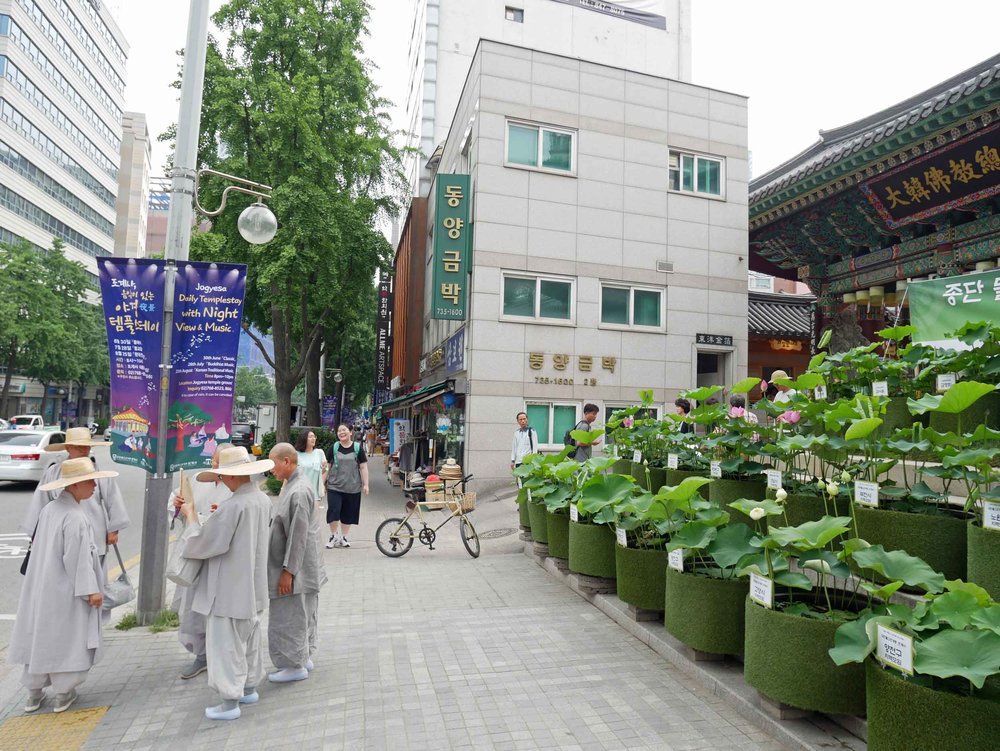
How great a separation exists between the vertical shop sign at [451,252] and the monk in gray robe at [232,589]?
11.2 m

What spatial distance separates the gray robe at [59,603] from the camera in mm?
4320

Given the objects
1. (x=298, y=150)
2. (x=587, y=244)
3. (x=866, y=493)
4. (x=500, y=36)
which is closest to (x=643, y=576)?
(x=866, y=493)

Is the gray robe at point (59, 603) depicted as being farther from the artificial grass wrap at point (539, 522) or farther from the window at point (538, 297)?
the window at point (538, 297)

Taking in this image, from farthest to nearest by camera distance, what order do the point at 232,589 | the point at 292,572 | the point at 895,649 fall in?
the point at 292,572 < the point at 232,589 < the point at 895,649

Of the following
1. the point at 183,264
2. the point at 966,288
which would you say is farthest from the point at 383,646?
the point at 966,288

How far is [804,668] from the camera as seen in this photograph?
11.6 ft

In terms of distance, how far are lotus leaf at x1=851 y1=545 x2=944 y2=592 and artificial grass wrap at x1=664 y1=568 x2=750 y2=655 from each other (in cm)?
113

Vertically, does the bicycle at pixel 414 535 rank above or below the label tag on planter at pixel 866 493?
below

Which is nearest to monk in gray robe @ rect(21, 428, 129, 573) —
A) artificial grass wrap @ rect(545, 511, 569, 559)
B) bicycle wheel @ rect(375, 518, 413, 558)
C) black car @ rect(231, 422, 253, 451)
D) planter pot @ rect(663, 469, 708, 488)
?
bicycle wheel @ rect(375, 518, 413, 558)

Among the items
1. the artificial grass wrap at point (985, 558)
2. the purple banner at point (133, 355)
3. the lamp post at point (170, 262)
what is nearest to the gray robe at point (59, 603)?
the lamp post at point (170, 262)

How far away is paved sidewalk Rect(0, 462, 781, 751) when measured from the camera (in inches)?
152

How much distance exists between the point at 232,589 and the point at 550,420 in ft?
38.7

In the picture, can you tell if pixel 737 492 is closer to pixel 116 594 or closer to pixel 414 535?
pixel 414 535

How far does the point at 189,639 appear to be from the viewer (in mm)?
4828
